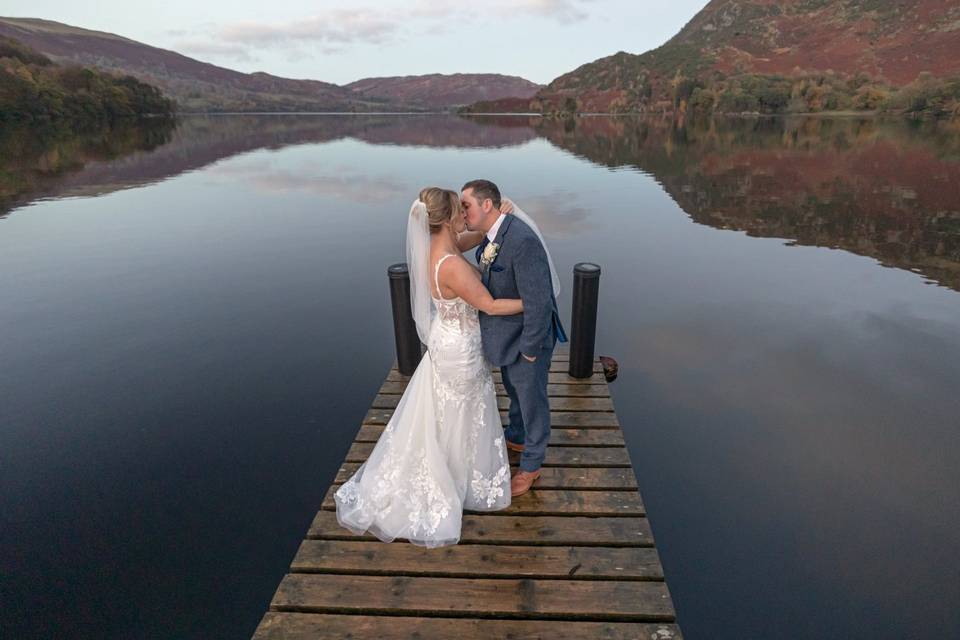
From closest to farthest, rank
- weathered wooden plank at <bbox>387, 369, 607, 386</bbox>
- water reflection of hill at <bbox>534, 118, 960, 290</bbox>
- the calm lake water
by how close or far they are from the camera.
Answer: the calm lake water < weathered wooden plank at <bbox>387, 369, 607, 386</bbox> < water reflection of hill at <bbox>534, 118, 960, 290</bbox>

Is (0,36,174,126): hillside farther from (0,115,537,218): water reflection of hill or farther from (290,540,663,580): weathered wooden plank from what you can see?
(290,540,663,580): weathered wooden plank

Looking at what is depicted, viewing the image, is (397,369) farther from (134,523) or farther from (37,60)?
(37,60)

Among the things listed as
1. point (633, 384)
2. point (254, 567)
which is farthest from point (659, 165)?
point (254, 567)

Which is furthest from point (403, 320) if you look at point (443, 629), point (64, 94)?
point (64, 94)

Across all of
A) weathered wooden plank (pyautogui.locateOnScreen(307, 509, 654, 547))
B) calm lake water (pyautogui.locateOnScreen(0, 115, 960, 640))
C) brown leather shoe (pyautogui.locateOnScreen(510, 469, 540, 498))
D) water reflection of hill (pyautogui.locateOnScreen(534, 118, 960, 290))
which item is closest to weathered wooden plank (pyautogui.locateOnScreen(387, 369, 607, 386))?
calm lake water (pyautogui.locateOnScreen(0, 115, 960, 640))

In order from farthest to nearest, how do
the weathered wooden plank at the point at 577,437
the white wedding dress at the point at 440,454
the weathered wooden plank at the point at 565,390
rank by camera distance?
1. the weathered wooden plank at the point at 565,390
2. the weathered wooden plank at the point at 577,437
3. the white wedding dress at the point at 440,454

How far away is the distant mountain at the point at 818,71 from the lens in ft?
343

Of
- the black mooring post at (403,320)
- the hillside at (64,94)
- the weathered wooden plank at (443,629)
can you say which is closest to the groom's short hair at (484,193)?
the black mooring post at (403,320)

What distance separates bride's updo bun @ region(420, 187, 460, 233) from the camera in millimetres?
3740

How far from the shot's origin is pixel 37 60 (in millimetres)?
108438

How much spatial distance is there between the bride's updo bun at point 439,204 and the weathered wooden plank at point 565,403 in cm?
310

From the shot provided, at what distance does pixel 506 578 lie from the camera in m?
3.76

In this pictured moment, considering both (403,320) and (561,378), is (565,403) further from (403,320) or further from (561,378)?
(403,320)

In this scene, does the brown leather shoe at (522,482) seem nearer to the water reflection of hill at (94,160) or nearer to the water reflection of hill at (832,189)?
the water reflection of hill at (832,189)
